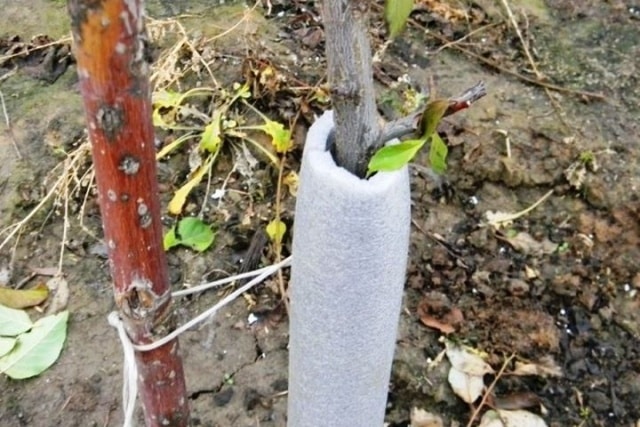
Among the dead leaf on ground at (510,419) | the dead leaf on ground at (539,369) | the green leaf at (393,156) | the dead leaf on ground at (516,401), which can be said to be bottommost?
the dead leaf on ground at (510,419)

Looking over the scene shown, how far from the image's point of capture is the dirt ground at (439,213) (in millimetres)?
1305

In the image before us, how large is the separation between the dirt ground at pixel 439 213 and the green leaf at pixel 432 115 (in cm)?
69

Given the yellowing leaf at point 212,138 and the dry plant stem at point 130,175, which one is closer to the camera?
the dry plant stem at point 130,175

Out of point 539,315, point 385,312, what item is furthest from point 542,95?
point 385,312

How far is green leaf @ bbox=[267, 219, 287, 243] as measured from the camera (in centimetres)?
143

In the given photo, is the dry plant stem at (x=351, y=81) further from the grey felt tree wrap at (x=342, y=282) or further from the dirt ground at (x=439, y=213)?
the dirt ground at (x=439, y=213)

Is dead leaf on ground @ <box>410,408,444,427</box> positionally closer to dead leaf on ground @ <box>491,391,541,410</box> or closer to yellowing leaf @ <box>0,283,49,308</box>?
dead leaf on ground @ <box>491,391,541,410</box>

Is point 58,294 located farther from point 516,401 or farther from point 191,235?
point 516,401

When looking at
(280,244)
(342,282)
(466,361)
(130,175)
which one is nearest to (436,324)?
(466,361)

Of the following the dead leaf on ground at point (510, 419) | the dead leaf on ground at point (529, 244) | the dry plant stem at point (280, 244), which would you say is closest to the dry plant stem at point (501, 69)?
the dead leaf on ground at point (529, 244)

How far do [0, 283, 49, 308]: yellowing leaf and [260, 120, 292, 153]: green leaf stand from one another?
0.52 m

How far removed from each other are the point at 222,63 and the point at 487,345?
840 mm

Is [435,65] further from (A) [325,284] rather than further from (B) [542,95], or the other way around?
(A) [325,284]

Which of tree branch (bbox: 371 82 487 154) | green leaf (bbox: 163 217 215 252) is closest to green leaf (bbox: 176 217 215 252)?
green leaf (bbox: 163 217 215 252)
